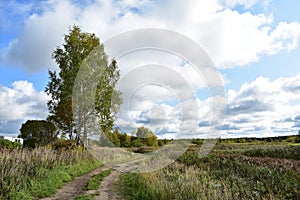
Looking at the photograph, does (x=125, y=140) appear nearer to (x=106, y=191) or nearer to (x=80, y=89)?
(x=80, y=89)

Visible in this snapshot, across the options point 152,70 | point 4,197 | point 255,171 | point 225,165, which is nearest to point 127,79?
point 152,70

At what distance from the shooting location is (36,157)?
43.2 feet

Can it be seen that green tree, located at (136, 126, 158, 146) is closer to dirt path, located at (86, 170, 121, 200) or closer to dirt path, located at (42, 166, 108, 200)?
dirt path, located at (86, 170, 121, 200)

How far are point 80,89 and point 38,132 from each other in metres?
6.65

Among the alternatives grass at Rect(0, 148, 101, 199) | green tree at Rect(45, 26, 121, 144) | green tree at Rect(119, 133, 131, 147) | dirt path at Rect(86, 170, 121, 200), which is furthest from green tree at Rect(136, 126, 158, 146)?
dirt path at Rect(86, 170, 121, 200)

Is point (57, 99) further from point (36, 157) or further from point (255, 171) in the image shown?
point (255, 171)

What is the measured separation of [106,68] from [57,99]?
523 cm

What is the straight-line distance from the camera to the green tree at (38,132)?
25.9 metres

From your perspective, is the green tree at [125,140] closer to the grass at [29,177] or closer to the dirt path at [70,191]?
the grass at [29,177]

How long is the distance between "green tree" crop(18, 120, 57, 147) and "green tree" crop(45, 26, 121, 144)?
1.25 metres

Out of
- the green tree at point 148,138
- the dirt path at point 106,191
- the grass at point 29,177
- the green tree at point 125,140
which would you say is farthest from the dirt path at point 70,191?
the green tree at point 125,140

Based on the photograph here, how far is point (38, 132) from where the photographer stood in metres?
27.3

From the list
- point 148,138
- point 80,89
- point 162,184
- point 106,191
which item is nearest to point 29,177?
point 106,191

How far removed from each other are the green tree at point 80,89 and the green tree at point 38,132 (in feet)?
4.12
